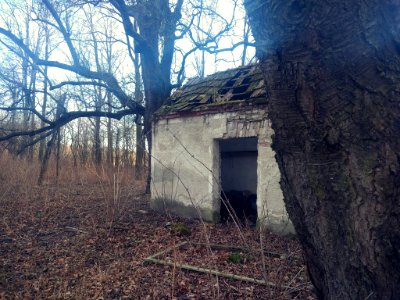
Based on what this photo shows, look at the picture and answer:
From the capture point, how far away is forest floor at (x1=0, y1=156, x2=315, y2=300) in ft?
14.0

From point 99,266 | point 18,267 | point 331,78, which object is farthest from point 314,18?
point 18,267

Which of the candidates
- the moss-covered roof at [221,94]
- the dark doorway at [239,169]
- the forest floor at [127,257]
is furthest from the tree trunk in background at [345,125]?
the dark doorway at [239,169]

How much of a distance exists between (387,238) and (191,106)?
7662mm

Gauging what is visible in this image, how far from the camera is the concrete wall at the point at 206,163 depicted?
7.25 m

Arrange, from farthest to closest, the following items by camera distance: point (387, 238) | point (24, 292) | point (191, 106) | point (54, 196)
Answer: point (54, 196) < point (191, 106) < point (24, 292) < point (387, 238)

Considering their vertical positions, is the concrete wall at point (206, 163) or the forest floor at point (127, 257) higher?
the concrete wall at point (206, 163)

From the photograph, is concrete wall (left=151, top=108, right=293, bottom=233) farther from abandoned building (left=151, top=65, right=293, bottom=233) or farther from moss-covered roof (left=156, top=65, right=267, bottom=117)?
moss-covered roof (left=156, top=65, right=267, bottom=117)

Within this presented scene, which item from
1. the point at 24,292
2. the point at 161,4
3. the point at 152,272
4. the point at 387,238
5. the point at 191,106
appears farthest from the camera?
the point at 161,4

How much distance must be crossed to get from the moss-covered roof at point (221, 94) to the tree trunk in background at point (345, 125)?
5.75 m

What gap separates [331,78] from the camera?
1.54 meters

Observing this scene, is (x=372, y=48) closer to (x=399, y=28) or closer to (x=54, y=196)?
(x=399, y=28)

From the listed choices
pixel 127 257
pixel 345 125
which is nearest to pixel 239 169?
pixel 127 257

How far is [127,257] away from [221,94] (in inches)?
181

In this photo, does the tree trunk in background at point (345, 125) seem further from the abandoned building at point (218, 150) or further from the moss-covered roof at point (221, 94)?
the moss-covered roof at point (221, 94)
